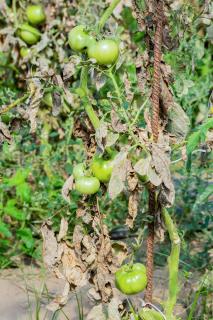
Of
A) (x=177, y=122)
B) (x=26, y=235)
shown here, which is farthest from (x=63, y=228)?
(x=26, y=235)

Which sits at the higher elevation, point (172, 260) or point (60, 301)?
point (172, 260)

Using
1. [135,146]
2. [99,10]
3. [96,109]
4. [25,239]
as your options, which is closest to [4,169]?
[25,239]

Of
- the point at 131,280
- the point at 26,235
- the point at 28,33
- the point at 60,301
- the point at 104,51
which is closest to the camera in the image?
the point at 104,51

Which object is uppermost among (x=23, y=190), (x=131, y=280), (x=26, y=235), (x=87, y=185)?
(x=87, y=185)

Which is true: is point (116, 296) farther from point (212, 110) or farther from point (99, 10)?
point (99, 10)

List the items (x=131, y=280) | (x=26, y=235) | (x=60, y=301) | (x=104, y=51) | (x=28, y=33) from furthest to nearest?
(x=28, y=33), (x=26, y=235), (x=60, y=301), (x=131, y=280), (x=104, y=51)

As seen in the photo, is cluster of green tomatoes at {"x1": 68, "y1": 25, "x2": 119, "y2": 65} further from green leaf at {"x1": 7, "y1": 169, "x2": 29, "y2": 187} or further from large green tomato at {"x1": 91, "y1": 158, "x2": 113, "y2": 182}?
green leaf at {"x1": 7, "y1": 169, "x2": 29, "y2": 187}

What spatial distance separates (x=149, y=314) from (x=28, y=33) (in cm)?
217

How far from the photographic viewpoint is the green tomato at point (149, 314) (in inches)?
79.6

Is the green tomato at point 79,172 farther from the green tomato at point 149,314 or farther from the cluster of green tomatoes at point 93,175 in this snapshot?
the green tomato at point 149,314

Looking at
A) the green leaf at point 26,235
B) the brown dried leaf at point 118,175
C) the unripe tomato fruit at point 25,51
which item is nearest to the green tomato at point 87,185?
the brown dried leaf at point 118,175

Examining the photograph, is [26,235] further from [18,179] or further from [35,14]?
[35,14]

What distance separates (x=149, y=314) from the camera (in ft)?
6.66

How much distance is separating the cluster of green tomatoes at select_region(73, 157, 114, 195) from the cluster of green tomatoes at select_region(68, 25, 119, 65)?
0.29m
